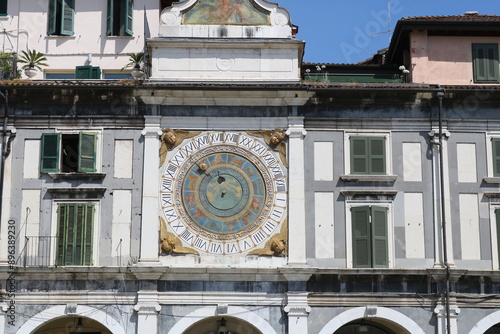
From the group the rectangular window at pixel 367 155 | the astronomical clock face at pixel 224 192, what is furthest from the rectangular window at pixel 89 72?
the rectangular window at pixel 367 155

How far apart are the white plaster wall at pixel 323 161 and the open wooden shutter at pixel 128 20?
938 centimetres

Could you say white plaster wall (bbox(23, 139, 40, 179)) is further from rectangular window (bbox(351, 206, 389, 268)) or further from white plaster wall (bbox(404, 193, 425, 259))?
white plaster wall (bbox(404, 193, 425, 259))

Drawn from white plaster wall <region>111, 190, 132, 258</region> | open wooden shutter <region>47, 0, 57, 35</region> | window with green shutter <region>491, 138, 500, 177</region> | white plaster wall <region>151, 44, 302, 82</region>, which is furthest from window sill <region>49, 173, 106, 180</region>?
window with green shutter <region>491, 138, 500, 177</region>

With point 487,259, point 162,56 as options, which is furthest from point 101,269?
point 487,259

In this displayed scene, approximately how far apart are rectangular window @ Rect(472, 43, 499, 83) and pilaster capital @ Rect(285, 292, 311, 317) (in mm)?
10175

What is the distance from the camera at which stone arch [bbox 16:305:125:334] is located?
104ft

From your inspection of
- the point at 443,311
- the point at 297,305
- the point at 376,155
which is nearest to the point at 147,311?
the point at 297,305

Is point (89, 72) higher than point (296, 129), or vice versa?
point (89, 72)

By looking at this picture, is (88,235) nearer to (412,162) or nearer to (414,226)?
(414,226)

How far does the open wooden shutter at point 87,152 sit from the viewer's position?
32656mm

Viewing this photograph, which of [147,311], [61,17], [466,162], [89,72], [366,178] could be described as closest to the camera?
[147,311]

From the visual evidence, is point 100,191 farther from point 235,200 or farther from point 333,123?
point 333,123

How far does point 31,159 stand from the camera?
33000 millimetres

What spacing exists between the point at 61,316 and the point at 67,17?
12.4m
